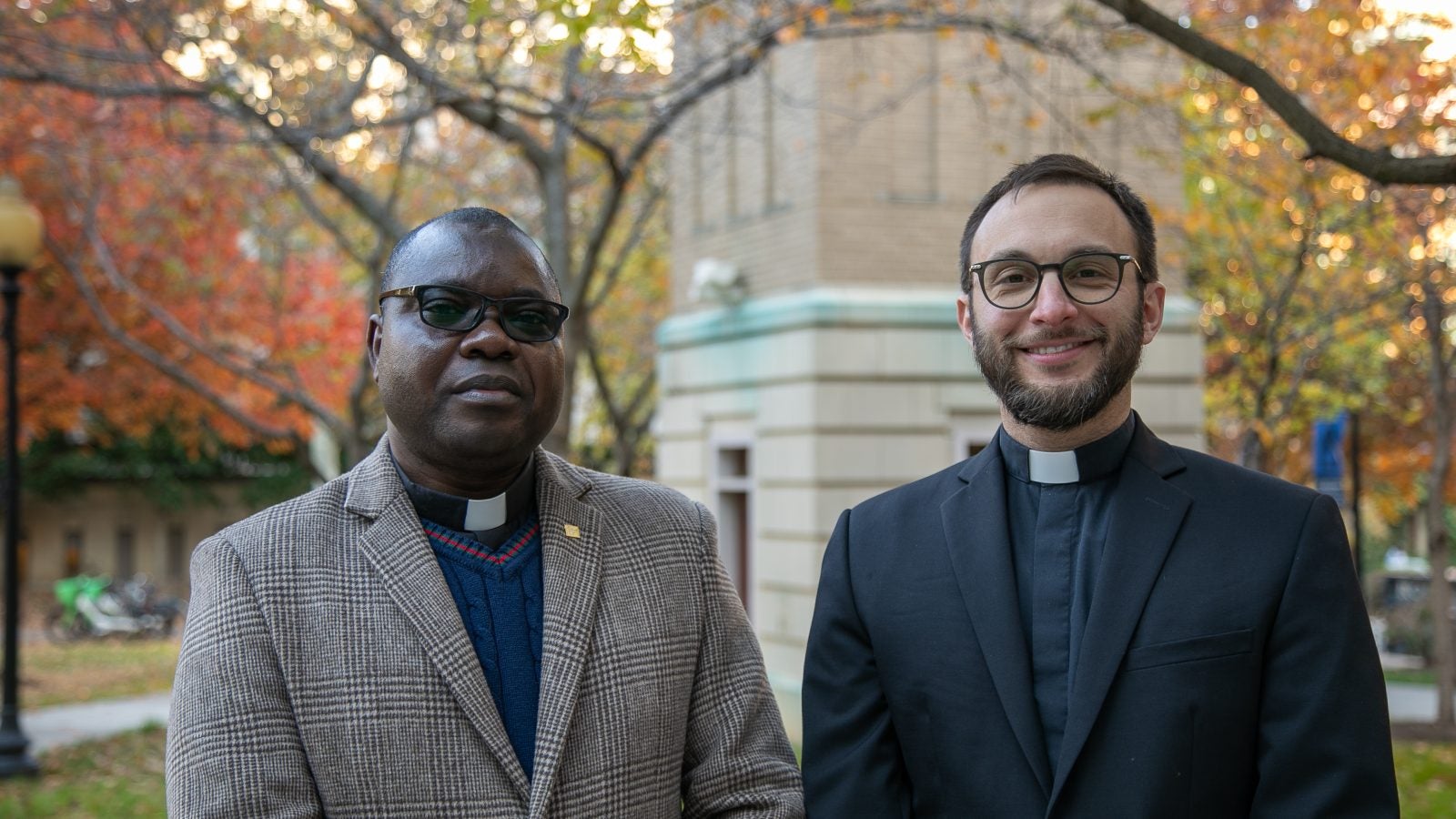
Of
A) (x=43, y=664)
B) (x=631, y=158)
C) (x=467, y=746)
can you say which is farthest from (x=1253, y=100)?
(x=43, y=664)

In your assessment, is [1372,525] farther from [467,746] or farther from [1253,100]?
[467,746]

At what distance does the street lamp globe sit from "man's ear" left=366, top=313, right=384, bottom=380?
31.1ft

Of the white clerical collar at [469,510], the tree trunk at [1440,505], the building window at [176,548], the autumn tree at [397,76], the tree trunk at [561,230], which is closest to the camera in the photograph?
the white clerical collar at [469,510]

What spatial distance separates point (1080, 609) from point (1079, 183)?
87 cm

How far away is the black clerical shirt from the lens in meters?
2.73

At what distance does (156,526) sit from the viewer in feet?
110

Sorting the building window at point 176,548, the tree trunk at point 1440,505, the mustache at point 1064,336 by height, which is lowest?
the building window at point 176,548

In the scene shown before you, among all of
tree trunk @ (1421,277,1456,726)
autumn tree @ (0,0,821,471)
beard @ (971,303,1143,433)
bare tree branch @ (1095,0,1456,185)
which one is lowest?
tree trunk @ (1421,277,1456,726)

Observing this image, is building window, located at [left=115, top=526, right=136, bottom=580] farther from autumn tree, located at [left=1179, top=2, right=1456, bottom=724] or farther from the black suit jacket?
the black suit jacket

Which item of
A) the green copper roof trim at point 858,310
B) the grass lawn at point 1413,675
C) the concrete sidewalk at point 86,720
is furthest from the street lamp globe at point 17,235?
the grass lawn at point 1413,675

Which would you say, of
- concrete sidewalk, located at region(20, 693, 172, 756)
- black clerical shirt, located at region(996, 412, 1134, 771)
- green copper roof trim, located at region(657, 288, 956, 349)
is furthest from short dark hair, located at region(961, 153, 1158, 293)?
concrete sidewalk, located at region(20, 693, 172, 756)

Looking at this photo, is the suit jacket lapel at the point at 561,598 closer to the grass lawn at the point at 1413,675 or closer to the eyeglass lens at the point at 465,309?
the eyeglass lens at the point at 465,309

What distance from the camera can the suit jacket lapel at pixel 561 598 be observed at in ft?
8.75

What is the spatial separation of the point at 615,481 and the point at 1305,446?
71.6 feet
